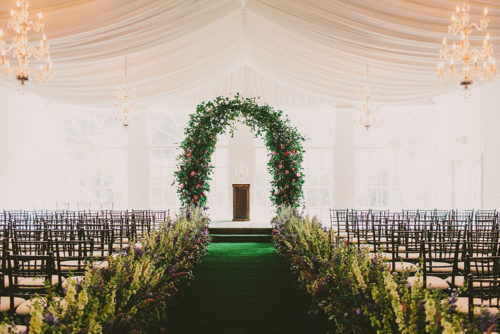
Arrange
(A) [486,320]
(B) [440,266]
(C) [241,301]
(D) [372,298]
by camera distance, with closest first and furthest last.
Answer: (A) [486,320] < (D) [372,298] < (B) [440,266] < (C) [241,301]

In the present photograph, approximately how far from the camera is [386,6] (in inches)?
216

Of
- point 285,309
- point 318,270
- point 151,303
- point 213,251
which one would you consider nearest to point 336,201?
point 213,251

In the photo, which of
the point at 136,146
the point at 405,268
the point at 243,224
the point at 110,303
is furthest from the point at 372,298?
the point at 136,146

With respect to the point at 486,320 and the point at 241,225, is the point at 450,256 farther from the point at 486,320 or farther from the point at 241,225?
the point at 241,225

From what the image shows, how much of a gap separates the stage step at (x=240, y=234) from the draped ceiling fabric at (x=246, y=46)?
13.8 ft

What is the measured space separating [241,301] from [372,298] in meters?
2.79

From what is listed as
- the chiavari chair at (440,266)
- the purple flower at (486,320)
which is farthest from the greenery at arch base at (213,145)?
the purple flower at (486,320)

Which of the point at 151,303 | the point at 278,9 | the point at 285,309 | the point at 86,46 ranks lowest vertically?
the point at 285,309

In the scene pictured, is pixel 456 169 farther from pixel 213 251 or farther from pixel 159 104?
Answer: pixel 159 104

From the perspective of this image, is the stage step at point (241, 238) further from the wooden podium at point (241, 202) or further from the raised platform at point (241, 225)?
the wooden podium at point (241, 202)

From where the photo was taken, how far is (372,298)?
275 centimetres

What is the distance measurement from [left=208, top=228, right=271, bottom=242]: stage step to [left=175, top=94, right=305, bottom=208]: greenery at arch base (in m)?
0.84

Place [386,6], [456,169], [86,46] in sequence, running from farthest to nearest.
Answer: [456,169] < [86,46] < [386,6]

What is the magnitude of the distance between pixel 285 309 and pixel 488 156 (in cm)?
785
